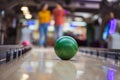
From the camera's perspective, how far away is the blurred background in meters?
16.5

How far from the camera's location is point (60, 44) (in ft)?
20.5

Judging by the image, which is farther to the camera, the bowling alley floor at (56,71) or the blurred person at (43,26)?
the blurred person at (43,26)

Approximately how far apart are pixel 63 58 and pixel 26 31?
623 inches

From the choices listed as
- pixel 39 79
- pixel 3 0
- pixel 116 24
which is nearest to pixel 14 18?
pixel 3 0

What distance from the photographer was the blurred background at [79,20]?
54.2 feet

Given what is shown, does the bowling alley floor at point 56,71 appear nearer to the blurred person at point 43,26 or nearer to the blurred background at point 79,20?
the blurred background at point 79,20

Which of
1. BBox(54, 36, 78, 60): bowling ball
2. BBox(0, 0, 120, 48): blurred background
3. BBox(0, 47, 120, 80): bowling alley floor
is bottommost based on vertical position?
BBox(0, 47, 120, 80): bowling alley floor

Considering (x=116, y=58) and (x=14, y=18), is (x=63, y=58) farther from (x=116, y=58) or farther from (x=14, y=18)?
(x=14, y=18)

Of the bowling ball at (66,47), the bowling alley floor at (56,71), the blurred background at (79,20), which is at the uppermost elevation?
the blurred background at (79,20)

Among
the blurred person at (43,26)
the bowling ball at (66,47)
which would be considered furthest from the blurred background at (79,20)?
the bowling ball at (66,47)

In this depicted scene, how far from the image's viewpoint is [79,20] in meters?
31.8

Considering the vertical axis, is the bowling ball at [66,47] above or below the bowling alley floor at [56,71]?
above

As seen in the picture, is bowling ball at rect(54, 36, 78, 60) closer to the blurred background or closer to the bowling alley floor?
the bowling alley floor

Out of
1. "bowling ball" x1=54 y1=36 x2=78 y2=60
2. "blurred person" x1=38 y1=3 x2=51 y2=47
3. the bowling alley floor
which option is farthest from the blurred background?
the bowling alley floor
